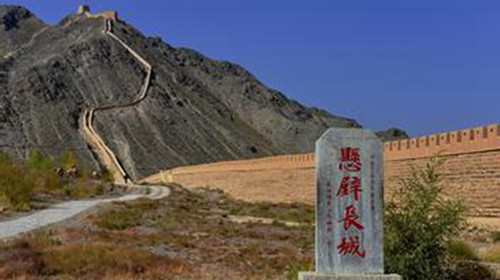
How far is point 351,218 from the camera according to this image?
8227 millimetres

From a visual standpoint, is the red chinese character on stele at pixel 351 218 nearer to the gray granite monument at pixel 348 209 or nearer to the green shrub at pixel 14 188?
the gray granite monument at pixel 348 209

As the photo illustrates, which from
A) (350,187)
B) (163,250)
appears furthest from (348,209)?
(163,250)

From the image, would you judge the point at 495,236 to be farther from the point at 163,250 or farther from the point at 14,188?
the point at 14,188

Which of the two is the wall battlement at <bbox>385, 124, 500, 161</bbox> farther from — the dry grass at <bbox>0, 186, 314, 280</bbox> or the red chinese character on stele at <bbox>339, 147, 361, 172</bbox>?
the red chinese character on stele at <bbox>339, 147, 361, 172</bbox>

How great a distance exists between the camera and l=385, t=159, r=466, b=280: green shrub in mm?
9648

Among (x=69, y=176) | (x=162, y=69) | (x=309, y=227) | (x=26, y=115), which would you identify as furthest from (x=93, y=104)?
(x=309, y=227)

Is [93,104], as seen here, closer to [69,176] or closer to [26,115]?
[26,115]

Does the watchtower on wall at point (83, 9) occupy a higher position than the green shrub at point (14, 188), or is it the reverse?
the watchtower on wall at point (83, 9)

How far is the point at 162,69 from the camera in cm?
11288

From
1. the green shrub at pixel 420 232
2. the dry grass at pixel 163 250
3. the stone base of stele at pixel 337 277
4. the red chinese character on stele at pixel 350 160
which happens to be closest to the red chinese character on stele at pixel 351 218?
the red chinese character on stele at pixel 350 160

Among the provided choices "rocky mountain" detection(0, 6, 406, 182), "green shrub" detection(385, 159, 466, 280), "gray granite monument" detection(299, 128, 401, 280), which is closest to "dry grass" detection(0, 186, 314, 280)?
"green shrub" detection(385, 159, 466, 280)

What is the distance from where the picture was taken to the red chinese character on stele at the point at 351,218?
8203 millimetres

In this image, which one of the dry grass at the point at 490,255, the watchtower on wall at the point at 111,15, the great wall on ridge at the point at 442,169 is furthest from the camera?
the watchtower on wall at the point at 111,15

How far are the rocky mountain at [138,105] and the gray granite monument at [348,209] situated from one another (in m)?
71.6
